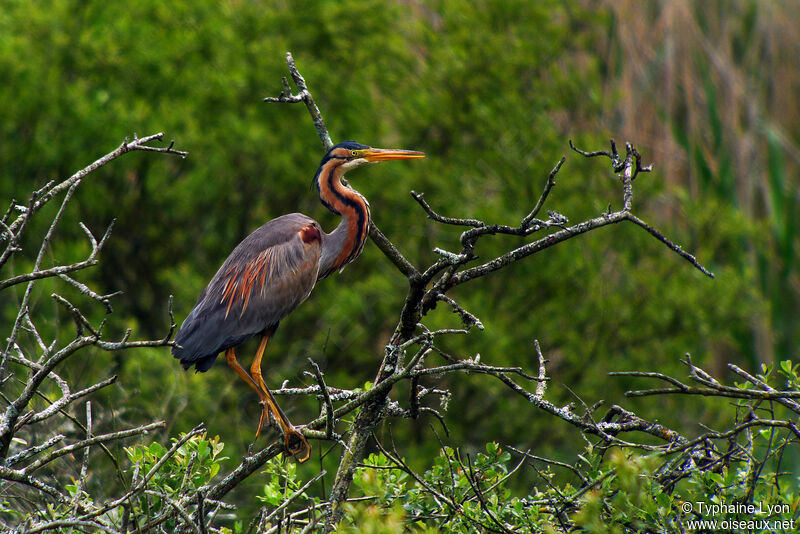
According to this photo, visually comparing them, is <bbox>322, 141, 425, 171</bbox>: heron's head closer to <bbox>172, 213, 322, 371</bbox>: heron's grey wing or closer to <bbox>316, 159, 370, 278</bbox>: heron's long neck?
<bbox>316, 159, 370, 278</bbox>: heron's long neck

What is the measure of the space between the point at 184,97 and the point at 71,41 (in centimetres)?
146

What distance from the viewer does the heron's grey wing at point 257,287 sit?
5641 mm

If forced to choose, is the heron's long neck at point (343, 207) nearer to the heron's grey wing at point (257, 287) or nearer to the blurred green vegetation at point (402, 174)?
the heron's grey wing at point (257, 287)

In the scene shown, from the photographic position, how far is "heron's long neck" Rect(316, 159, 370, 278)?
5914mm

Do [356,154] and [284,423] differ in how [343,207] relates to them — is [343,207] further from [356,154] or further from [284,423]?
[284,423]

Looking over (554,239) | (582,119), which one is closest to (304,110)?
(582,119)

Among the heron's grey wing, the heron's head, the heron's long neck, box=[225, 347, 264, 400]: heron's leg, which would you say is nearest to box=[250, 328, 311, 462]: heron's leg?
box=[225, 347, 264, 400]: heron's leg

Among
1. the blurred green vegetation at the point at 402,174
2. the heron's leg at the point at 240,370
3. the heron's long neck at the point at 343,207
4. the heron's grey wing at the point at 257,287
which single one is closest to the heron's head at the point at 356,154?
the heron's long neck at the point at 343,207

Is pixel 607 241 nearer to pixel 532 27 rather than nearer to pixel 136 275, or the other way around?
pixel 532 27

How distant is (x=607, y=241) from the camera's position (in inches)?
476

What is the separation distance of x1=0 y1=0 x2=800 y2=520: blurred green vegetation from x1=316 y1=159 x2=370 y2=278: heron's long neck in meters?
4.92

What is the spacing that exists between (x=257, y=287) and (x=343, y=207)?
0.71 metres

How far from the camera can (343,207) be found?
19.5 ft

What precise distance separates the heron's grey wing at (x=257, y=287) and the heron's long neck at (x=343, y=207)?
158mm
